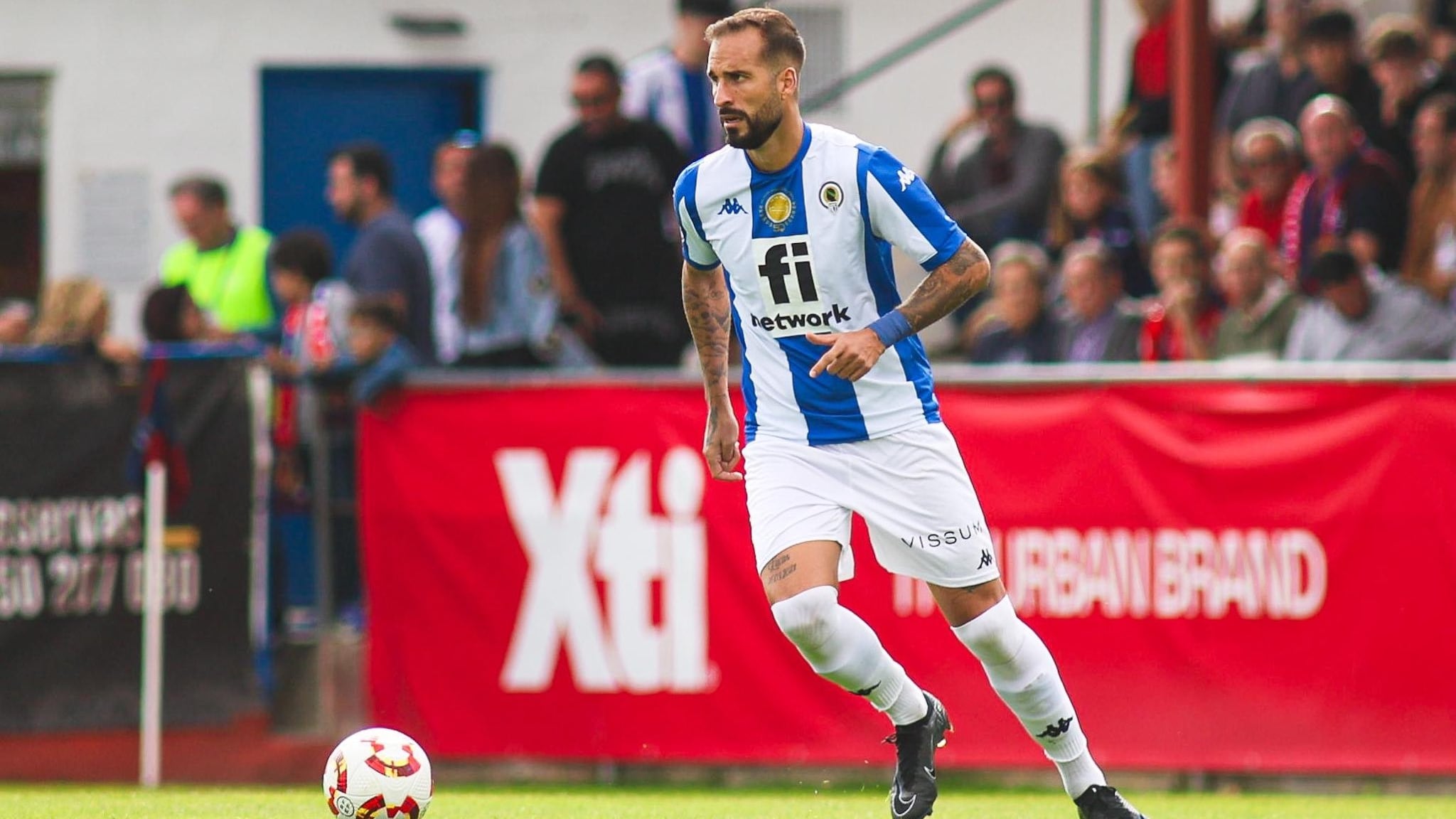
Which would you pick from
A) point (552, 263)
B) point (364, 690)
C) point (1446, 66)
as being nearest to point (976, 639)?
point (364, 690)

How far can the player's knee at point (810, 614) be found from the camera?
7148 millimetres

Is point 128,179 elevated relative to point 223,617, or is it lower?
elevated

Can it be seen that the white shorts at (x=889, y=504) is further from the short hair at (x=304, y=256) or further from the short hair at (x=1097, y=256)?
the short hair at (x=304, y=256)

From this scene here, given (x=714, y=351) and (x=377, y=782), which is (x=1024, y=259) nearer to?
(x=714, y=351)

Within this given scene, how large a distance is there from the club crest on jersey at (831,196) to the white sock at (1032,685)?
1426 mm

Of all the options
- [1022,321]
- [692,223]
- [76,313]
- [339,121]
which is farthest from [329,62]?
[692,223]

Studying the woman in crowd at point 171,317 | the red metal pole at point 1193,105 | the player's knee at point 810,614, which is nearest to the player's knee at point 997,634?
the player's knee at point 810,614

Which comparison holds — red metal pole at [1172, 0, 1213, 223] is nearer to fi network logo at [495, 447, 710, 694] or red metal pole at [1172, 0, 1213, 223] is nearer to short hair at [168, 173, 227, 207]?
fi network logo at [495, 447, 710, 694]

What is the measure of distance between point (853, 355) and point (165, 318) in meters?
6.04

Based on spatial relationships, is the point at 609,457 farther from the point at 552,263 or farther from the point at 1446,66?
the point at 1446,66

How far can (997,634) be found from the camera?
7324 mm

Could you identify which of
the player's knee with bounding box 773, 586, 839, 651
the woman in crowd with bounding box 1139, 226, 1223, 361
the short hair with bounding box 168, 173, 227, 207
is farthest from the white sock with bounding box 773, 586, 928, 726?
the short hair with bounding box 168, 173, 227, 207

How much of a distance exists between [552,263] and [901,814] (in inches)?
219

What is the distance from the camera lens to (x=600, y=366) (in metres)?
12.2
